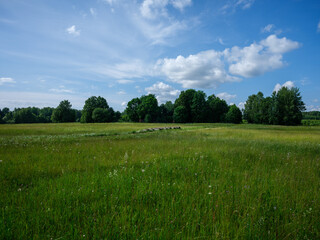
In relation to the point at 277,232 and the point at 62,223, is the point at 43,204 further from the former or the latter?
the point at 277,232

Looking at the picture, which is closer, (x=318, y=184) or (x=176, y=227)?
(x=176, y=227)

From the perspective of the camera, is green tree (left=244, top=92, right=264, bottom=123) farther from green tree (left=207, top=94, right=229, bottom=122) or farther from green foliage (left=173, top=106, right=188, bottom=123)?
green foliage (left=173, top=106, right=188, bottom=123)

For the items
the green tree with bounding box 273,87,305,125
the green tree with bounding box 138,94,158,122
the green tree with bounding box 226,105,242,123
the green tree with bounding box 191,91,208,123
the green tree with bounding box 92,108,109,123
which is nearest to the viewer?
the green tree with bounding box 273,87,305,125

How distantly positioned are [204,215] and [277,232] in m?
1.09

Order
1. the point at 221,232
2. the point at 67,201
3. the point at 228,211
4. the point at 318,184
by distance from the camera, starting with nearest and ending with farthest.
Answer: the point at 221,232
the point at 228,211
the point at 67,201
the point at 318,184

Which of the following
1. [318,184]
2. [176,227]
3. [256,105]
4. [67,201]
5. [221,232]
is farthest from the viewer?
[256,105]

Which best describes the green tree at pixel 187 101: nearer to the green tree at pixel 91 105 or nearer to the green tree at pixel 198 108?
the green tree at pixel 198 108

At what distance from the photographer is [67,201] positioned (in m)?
2.98

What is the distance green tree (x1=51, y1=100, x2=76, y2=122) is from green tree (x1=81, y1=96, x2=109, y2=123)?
35.8ft

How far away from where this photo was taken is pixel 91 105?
9156 centimetres

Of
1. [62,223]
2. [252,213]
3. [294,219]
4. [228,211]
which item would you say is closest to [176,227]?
[228,211]

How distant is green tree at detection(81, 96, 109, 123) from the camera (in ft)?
276

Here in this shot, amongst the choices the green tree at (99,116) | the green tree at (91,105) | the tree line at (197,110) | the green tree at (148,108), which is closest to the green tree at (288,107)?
the tree line at (197,110)

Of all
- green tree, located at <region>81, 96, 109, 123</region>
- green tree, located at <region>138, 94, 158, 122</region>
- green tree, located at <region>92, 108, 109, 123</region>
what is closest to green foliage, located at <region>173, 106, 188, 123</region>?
green tree, located at <region>138, 94, 158, 122</region>
